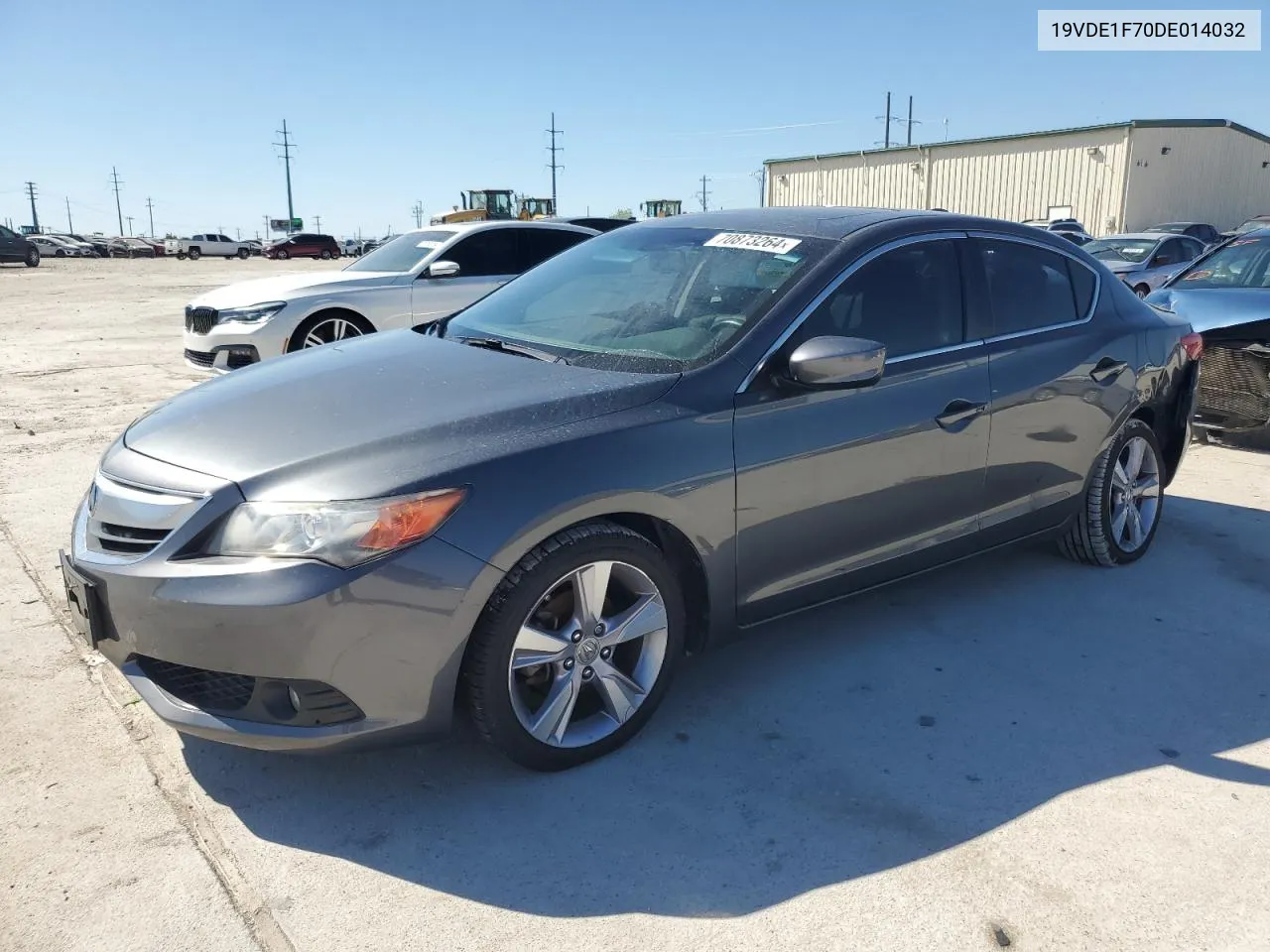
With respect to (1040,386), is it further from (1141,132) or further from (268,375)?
(1141,132)

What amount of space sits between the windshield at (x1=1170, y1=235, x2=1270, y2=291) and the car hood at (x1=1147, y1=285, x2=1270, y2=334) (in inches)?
8.1

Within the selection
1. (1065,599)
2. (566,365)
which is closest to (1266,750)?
(1065,599)

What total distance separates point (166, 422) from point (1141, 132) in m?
38.8

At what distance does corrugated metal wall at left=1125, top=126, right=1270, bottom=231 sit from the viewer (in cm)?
3506

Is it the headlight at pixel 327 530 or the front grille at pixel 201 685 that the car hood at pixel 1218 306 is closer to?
the headlight at pixel 327 530

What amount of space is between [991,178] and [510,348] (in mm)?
40421

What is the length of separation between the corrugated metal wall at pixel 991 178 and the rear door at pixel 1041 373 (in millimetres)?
32138

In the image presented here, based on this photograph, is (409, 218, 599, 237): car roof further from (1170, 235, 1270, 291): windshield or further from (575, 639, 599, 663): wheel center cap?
(575, 639, 599, 663): wheel center cap

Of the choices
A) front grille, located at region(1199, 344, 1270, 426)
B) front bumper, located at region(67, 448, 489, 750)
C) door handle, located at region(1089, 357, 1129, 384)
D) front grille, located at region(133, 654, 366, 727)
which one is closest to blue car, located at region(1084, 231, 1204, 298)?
front grille, located at region(1199, 344, 1270, 426)

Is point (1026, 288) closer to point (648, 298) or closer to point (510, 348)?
point (648, 298)

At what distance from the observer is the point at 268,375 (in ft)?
11.2

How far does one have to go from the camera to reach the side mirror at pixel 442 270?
888 cm

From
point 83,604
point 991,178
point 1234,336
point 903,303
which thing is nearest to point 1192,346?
point 903,303

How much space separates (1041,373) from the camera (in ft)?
13.0
